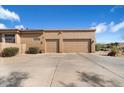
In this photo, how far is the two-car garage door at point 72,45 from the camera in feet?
85.0

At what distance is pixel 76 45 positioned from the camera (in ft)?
85.3

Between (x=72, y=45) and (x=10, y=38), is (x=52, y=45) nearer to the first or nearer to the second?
(x=72, y=45)

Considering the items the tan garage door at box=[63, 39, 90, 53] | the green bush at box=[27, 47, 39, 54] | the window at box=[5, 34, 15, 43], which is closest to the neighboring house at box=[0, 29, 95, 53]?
the tan garage door at box=[63, 39, 90, 53]

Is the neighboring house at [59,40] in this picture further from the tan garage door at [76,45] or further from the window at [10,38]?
the window at [10,38]

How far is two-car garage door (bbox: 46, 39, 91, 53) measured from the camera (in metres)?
25.9

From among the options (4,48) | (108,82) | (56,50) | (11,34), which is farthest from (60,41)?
(108,82)

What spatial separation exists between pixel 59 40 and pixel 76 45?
2342 mm

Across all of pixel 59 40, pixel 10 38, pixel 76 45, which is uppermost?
pixel 10 38

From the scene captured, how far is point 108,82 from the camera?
6.79m

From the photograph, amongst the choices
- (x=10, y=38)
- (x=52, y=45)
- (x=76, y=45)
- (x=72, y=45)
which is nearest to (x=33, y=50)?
(x=52, y=45)

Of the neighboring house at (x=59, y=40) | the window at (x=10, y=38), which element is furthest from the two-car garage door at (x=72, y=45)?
the window at (x=10, y=38)

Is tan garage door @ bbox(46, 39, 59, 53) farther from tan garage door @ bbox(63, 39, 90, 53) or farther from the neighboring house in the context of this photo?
tan garage door @ bbox(63, 39, 90, 53)
